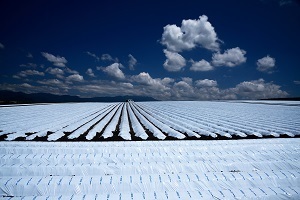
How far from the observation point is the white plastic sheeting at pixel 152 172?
10.7 feet

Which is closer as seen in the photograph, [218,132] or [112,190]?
[112,190]

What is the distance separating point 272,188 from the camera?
11.2 feet

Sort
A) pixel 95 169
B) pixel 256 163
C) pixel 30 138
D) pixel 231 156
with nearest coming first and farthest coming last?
pixel 95 169 → pixel 256 163 → pixel 231 156 → pixel 30 138

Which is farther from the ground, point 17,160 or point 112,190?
point 17,160

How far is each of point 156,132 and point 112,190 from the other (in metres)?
5.39

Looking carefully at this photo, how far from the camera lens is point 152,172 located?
404 centimetres

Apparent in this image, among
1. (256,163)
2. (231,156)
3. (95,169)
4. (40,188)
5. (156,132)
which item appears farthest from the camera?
(156,132)

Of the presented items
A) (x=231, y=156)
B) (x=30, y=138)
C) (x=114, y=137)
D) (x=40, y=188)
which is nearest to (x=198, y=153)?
(x=231, y=156)

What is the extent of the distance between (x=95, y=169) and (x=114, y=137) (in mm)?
4159

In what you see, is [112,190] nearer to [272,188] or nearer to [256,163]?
[272,188]

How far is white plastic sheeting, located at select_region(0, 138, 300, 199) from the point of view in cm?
326

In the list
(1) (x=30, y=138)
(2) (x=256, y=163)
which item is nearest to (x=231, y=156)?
(2) (x=256, y=163)

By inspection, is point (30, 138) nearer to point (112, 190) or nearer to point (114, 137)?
point (114, 137)

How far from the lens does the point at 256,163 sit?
428 cm
